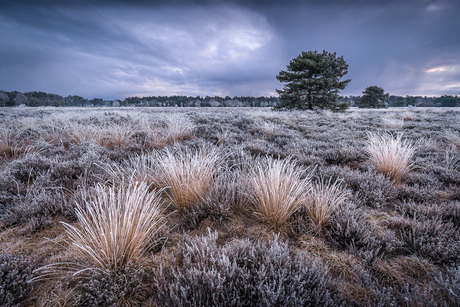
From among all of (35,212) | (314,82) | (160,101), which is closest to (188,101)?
(160,101)

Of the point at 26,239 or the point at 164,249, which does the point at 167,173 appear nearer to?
the point at 164,249

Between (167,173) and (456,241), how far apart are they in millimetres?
3270

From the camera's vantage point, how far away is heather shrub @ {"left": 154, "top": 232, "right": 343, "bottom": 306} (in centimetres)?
124

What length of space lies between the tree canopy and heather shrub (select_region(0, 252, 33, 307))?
20.1 m

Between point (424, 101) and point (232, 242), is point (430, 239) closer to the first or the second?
point (232, 242)

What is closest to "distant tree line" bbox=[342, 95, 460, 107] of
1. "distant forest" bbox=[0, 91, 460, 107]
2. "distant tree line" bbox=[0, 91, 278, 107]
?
"distant forest" bbox=[0, 91, 460, 107]

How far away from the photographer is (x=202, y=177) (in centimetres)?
284

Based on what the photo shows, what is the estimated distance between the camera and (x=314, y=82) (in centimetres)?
1850

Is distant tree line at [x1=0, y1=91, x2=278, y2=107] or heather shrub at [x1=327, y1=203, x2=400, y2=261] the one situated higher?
distant tree line at [x1=0, y1=91, x2=278, y2=107]

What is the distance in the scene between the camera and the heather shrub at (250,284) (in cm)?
124

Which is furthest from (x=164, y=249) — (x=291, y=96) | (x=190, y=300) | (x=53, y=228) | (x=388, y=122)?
(x=291, y=96)

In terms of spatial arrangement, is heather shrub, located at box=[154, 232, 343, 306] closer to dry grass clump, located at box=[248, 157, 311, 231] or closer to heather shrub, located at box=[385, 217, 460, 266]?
dry grass clump, located at box=[248, 157, 311, 231]

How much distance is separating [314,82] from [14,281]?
21.1m

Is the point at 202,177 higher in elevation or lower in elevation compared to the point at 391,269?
higher
